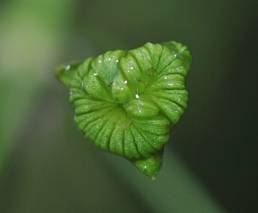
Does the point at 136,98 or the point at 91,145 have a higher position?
the point at 136,98

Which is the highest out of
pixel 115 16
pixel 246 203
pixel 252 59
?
pixel 115 16

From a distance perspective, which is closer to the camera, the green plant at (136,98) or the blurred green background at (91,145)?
the green plant at (136,98)

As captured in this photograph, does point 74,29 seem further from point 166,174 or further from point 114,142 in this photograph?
point 114,142

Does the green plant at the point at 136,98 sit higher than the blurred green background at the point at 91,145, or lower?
higher

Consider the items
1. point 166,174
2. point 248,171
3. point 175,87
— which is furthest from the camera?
point 248,171

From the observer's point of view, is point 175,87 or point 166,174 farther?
point 166,174

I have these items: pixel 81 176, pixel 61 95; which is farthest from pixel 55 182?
pixel 61 95
